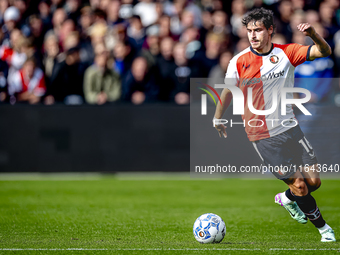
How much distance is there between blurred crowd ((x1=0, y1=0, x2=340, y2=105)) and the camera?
38.5ft

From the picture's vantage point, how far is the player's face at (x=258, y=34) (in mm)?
6215

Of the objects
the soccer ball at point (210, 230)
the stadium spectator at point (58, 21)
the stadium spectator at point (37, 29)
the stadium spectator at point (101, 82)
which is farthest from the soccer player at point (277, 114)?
the stadium spectator at point (37, 29)

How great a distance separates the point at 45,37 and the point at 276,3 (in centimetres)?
578

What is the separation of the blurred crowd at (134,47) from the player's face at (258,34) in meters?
4.83

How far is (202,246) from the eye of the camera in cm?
598

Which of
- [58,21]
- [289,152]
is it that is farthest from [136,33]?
[289,152]

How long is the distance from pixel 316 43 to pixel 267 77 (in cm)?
72

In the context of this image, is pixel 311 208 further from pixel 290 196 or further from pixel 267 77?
pixel 267 77

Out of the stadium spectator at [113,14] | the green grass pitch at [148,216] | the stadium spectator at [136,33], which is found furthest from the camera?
the stadium spectator at [113,14]

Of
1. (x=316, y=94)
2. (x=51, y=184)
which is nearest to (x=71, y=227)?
(x=51, y=184)

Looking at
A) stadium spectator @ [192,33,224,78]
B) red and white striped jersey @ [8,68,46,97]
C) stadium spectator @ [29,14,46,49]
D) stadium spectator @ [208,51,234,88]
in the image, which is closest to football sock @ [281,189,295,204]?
stadium spectator @ [208,51,234,88]

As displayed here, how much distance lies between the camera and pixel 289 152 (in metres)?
6.23

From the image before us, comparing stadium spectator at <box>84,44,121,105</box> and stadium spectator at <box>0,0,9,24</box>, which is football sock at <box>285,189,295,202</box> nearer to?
stadium spectator at <box>84,44,121,105</box>

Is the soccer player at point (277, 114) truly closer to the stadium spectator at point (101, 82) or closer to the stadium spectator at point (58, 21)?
the stadium spectator at point (101, 82)
